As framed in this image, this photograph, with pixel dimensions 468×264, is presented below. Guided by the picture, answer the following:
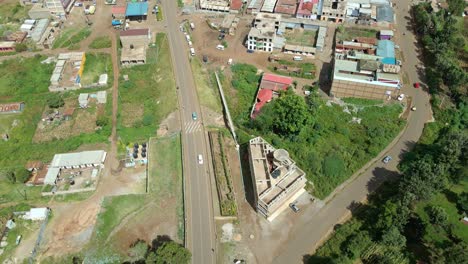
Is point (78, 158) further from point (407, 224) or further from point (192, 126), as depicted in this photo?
point (407, 224)

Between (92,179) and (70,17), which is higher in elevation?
(70,17)

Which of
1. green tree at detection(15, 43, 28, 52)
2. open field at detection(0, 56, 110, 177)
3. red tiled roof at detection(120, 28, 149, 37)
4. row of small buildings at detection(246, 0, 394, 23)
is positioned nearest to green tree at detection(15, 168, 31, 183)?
open field at detection(0, 56, 110, 177)

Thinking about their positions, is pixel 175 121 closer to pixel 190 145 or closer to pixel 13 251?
pixel 190 145

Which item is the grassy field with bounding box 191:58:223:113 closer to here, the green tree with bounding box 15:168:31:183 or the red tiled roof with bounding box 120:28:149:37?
the red tiled roof with bounding box 120:28:149:37

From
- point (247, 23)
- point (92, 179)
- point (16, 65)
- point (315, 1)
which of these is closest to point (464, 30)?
point (315, 1)

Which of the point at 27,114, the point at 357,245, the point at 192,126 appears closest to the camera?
the point at 357,245

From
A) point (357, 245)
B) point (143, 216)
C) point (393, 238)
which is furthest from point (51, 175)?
point (393, 238)

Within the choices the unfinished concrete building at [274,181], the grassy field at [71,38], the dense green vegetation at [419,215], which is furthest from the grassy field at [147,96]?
the dense green vegetation at [419,215]
